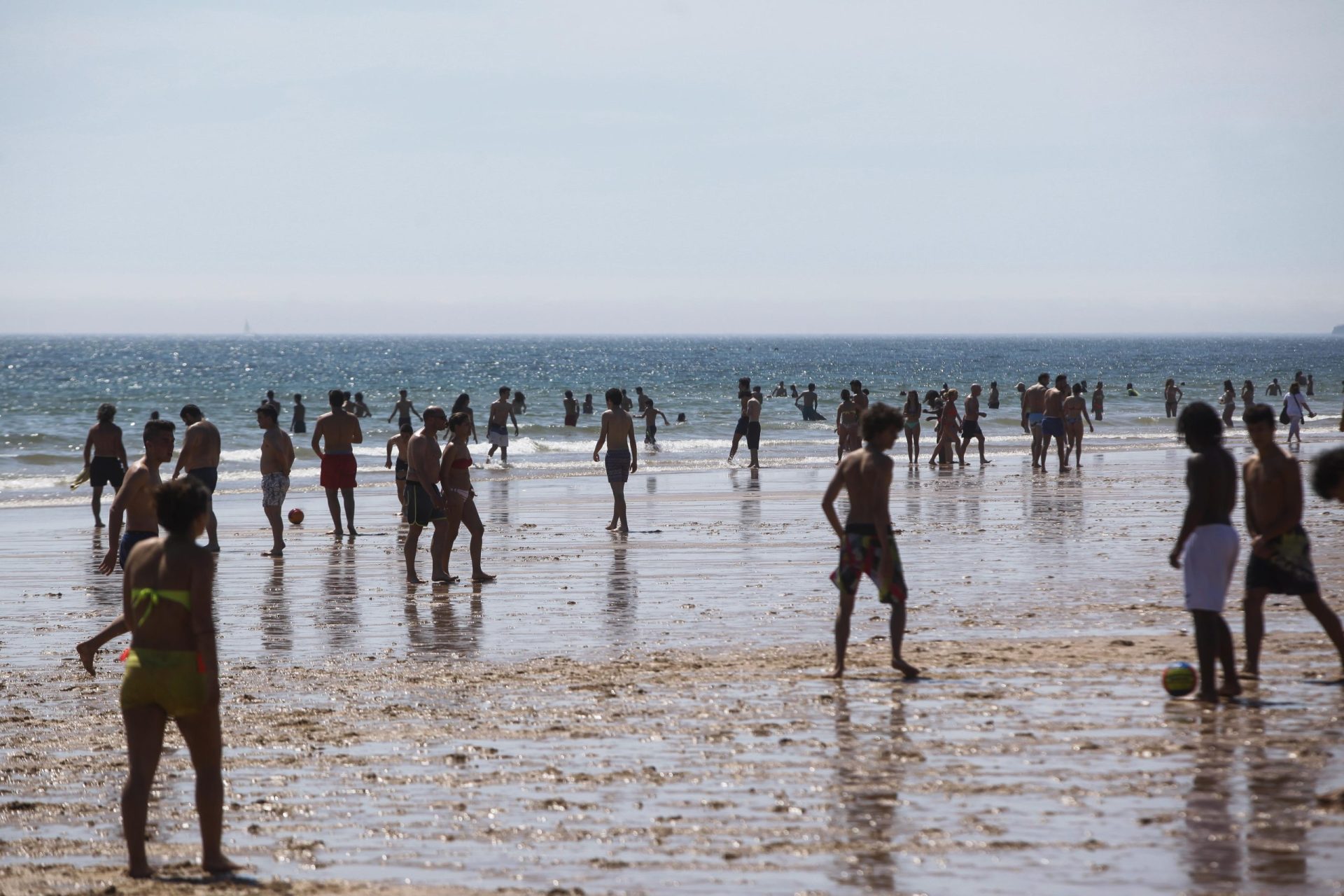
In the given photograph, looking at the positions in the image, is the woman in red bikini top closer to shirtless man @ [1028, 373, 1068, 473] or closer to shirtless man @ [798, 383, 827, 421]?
shirtless man @ [1028, 373, 1068, 473]

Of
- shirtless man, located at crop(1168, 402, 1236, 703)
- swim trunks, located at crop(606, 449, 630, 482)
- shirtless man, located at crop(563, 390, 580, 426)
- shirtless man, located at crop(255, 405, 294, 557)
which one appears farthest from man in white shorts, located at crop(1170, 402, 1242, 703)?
shirtless man, located at crop(563, 390, 580, 426)

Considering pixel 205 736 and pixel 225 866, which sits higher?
pixel 205 736

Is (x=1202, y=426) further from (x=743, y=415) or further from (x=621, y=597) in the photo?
(x=743, y=415)

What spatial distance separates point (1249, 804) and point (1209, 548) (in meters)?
2.06

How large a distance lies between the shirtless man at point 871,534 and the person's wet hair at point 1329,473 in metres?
2.14

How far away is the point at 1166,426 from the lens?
152ft

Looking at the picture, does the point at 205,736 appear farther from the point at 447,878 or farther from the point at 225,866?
the point at 447,878

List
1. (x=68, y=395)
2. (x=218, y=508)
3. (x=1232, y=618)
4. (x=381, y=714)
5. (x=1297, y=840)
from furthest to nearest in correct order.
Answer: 1. (x=68, y=395)
2. (x=218, y=508)
3. (x=1232, y=618)
4. (x=381, y=714)
5. (x=1297, y=840)

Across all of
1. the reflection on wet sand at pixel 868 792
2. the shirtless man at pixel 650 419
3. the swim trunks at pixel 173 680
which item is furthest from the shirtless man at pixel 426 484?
the shirtless man at pixel 650 419

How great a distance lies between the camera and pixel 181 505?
5.31 metres

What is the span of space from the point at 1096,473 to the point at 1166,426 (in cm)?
2243

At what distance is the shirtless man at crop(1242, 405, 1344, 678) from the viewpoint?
7.62 m

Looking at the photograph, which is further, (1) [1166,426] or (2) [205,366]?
(2) [205,366]

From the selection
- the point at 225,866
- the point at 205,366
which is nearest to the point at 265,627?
Answer: the point at 225,866
